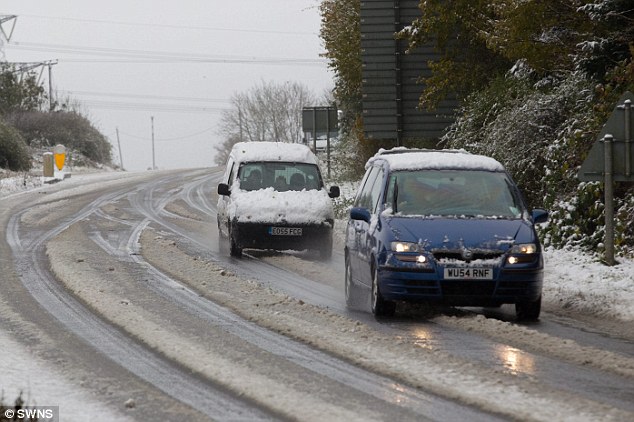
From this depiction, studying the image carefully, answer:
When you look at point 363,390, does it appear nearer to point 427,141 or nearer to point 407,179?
point 407,179

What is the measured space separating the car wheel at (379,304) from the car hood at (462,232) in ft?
1.74

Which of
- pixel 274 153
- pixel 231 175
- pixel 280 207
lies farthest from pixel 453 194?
pixel 231 175

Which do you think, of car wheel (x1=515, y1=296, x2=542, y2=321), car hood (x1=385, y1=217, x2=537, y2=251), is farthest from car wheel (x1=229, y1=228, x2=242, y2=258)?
car wheel (x1=515, y1=296, x2=542, y2=321)

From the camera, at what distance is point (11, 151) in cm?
5084

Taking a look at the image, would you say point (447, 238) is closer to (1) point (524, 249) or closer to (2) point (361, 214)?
(1) point (524, 249)

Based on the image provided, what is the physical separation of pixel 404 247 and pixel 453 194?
1352mm

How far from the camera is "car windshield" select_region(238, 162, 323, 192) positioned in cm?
2073

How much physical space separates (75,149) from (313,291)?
181 feet

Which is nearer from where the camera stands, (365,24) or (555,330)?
(555,330)

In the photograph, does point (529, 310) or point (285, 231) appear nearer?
point (529, 310)

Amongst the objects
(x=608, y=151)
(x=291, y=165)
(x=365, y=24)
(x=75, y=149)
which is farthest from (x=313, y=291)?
(x=75, y=149)

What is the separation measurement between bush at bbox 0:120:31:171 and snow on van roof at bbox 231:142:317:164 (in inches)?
1210

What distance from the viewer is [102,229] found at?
965 inches

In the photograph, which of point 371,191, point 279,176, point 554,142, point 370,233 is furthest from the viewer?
point 279,176
